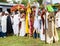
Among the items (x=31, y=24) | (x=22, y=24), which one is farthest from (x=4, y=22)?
(x=31, y=24)

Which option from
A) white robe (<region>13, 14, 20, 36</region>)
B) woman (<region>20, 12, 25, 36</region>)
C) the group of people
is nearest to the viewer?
the group of people

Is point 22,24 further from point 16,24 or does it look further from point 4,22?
point 4,22

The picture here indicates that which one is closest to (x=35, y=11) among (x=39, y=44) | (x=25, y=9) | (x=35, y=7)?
(x=35, y=7)

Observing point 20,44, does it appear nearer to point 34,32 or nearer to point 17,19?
point 34,32

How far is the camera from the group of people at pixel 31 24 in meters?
14.2

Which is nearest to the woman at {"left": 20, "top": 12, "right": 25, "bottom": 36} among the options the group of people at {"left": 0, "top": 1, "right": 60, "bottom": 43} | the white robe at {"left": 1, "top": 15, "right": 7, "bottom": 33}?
the group of people at {"left": 0, "top": 1, "right": 60, "bottom": 43}

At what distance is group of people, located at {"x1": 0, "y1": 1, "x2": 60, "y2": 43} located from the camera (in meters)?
14.2

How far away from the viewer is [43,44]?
45.9 ft

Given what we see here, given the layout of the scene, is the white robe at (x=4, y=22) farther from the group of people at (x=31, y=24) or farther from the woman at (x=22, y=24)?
the woman at (x=22, y=24)

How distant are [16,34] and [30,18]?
8.40 feet

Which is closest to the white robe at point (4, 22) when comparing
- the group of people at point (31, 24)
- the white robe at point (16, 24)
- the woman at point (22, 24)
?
the group of people at point (31, 24)

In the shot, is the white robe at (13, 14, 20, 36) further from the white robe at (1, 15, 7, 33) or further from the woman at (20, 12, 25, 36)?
the white robe at (1, 15, 7, 33)

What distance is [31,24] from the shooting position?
681 inches

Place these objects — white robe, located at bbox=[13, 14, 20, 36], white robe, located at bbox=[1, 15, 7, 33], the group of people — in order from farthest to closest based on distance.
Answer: white robe, located at bbox=[13, 14, 20, 36] < white robe, located at bbox=[1, 15, 7, 33] < the group of people
